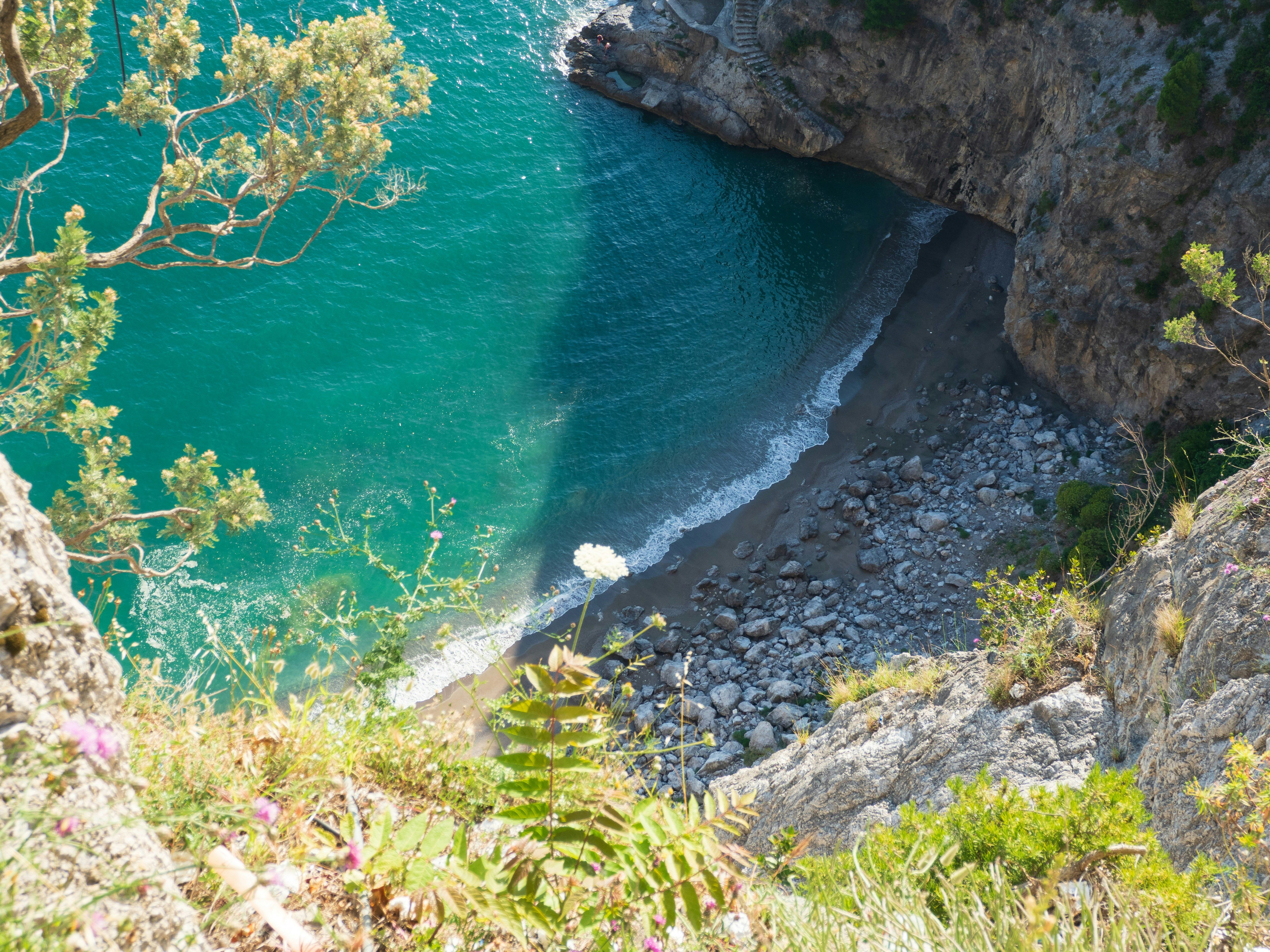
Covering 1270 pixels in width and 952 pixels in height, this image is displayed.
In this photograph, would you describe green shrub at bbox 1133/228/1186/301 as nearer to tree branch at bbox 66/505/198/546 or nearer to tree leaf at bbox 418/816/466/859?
tree branch at bbox 66/505/198/546

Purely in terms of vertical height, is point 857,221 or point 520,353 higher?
point 857,221

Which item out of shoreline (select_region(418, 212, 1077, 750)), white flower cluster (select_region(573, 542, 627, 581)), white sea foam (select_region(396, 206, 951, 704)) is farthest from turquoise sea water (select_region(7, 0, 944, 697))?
white flower cluster (select_region(573, 542, 627, 581))

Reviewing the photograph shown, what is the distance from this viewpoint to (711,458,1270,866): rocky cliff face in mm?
6012

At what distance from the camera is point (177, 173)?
10.7 meters

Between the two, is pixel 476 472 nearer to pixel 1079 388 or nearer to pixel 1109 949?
pixel 1079 388

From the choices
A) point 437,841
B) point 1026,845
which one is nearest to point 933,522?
point 1026,845

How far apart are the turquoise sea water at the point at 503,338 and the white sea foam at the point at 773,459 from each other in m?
0.11

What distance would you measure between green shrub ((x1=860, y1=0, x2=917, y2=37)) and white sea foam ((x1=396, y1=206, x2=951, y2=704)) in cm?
716

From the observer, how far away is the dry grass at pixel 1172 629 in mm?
7176

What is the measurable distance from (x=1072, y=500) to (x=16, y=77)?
20.8m

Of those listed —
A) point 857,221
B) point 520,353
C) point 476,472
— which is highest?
point 857,221

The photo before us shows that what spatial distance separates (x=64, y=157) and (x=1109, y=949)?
1325 inches

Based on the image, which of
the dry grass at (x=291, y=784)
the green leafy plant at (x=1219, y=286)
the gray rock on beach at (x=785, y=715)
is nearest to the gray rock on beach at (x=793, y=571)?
the gray rock on beach at (x=785, y=715)

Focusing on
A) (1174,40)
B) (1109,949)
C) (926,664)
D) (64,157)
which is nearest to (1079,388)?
(1174,40)
